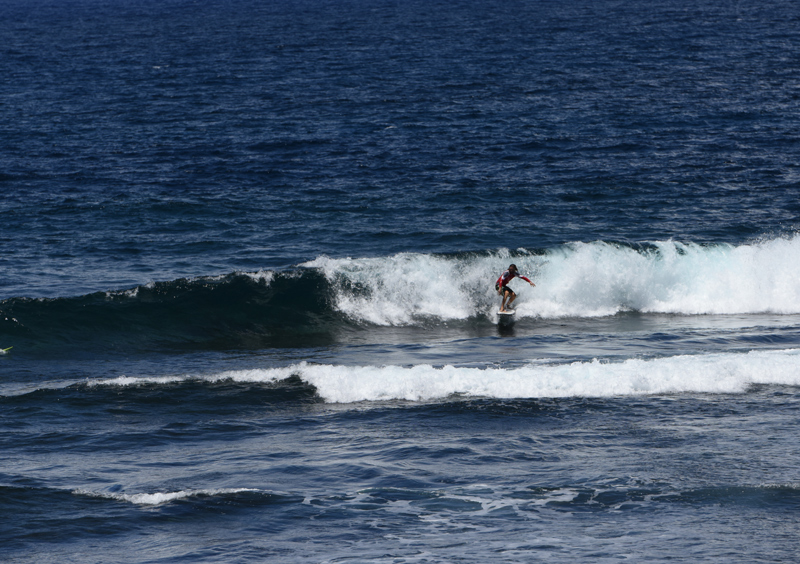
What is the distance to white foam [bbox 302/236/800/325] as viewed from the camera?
26688mm

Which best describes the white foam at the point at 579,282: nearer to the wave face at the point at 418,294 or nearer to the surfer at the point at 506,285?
the wave face at the point at 418,294

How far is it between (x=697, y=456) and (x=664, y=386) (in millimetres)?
3852

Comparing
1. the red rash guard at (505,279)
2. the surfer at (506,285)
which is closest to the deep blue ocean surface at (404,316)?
the surfer at (506,285)

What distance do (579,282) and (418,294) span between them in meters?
5.36

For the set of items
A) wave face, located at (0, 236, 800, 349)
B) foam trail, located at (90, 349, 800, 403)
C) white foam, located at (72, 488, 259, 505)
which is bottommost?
white foam, located at (72, 488, 259, 505)

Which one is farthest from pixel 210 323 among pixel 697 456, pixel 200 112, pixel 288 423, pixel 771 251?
pixel 200 112

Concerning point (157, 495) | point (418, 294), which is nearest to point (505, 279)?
point (418, 294)

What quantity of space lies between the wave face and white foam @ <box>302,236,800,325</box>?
0.04 m

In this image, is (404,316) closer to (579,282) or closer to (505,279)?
(505,279)

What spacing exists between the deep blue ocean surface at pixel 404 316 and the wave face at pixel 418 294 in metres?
0.09

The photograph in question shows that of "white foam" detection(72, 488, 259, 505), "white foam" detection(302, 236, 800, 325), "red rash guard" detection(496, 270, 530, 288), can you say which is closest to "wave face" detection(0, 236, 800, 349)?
"white foam" detection(302, 236, 800, 325)

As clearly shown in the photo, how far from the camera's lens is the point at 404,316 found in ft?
Answer: 86.1

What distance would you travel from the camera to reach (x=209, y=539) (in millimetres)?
11805

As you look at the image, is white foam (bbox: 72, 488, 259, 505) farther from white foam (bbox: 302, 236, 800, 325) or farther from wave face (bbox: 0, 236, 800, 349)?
white foam (bbox: 302, 236, 800, 325)
